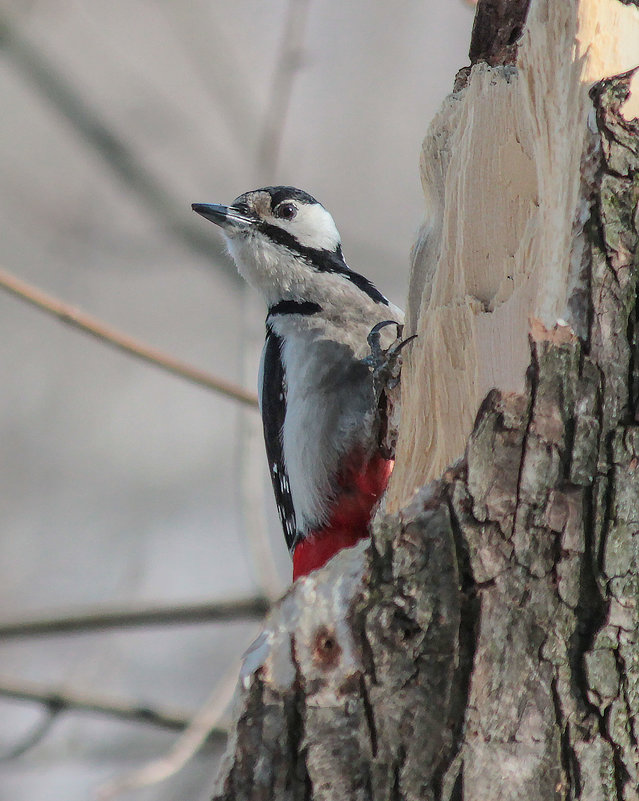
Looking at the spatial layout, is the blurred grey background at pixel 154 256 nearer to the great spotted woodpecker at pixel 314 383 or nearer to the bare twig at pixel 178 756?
the bare twig at pixel 178 756

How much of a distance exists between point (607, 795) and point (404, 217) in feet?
16.7

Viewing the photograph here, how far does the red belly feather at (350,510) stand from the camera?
301 cm

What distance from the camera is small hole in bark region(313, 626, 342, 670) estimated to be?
1386 millimetres

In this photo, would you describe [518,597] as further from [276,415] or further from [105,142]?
[105,142]

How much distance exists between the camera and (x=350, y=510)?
3068 millimetres

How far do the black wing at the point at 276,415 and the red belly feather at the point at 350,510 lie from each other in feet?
0.66

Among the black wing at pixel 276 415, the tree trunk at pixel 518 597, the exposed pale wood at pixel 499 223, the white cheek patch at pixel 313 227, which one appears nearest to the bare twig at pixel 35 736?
the black wing at pixel 276 415

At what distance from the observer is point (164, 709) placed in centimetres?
365

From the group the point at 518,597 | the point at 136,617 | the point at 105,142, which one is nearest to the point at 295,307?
the point at 136,617

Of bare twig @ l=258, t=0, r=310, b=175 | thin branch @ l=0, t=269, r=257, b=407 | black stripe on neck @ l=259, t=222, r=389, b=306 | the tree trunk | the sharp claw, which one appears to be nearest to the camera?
the tree trunk

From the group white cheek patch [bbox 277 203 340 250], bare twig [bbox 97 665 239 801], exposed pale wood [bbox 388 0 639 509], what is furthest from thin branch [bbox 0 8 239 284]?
exposed pale wood [bbox 388 0 639 509]

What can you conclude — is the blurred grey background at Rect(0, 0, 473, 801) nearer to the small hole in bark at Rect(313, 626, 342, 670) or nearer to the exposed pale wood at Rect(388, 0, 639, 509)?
the exposed pale wood at Rect(388, 0, 639, 509)

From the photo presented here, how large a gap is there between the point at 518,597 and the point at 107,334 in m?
1.96

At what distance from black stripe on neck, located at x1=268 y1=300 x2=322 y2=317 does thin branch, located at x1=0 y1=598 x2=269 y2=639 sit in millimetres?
1021
